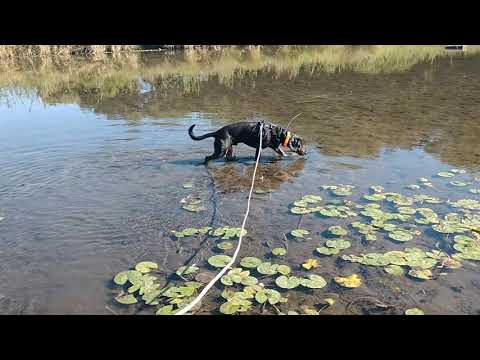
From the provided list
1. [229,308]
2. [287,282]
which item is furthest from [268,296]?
[229,308]

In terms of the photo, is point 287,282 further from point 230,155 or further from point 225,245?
point 230,155

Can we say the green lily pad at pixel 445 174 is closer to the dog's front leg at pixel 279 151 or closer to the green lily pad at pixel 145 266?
the dog's front leg at pixel 279 151

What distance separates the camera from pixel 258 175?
7.94m

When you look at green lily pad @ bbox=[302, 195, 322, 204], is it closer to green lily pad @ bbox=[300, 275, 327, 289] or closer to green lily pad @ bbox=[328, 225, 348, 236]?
green lily pad @ bbox=[328, 225, 348, 236]

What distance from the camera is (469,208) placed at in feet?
19.4

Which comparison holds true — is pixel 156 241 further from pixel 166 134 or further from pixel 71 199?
pixel 166 134

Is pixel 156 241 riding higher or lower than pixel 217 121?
lower

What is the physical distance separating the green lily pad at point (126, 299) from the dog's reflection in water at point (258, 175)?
326 cm

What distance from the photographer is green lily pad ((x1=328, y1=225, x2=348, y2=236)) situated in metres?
5.41

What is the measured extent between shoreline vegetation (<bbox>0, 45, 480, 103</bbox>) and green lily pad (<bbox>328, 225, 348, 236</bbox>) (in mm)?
11233

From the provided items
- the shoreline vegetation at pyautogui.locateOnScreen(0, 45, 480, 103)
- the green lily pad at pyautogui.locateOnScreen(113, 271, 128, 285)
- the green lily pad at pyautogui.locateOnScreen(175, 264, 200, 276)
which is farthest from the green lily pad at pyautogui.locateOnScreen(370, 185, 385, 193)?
the shoreline vegetation at pyautogui.locateOnScreen(0, 45, 480, 103)
